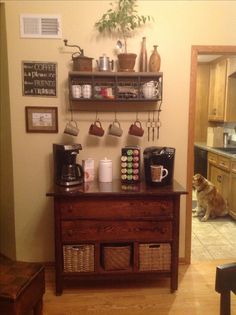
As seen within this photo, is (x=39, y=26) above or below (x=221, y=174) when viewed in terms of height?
above

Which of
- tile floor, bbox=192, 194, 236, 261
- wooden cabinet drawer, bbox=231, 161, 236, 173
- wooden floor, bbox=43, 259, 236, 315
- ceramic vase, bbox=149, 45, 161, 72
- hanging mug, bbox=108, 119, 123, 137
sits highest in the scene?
ceramic vase, bbox=149, 45, 161, 72

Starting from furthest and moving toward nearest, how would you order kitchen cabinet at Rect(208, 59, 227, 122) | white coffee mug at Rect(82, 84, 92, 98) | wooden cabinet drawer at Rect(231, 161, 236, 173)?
kitchen cabinet at Rect(208, 59, 227, 122), wooden cabinet drawer at Rect(231, 161, 236, 173), white coffee mug at Rect(82, 84, 92, 98)

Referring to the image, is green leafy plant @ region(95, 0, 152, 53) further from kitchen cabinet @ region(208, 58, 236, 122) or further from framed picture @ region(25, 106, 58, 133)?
kitchen cabinet @ region(208, 58, 236, 122)

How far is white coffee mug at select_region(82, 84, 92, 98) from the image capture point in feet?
8.02

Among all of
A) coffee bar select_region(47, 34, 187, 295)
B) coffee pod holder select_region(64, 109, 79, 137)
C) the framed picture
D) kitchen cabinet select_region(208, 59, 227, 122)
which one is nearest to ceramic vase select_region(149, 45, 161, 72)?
coffee bar select_region(47, 34, 187, 295)

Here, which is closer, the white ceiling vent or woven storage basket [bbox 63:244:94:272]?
woven storage basket [bbox 63:244:94:272]

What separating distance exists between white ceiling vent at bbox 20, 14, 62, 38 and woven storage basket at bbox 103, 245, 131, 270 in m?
1.83

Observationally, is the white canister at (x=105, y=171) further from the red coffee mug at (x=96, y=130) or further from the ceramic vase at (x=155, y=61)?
the ceramic vase at (x=155, y=61)

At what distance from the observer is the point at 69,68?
8.51 feet

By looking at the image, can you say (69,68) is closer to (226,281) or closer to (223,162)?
(226,281)

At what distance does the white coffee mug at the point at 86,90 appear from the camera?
2.44m

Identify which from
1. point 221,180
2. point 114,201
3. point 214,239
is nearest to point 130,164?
point 114,201

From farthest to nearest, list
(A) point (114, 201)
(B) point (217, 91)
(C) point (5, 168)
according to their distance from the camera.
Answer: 1. (B) point (217, 91)
2. (C) point (5, 168)
3. (A) point (114, 201)

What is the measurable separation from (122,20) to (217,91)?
3307mm
